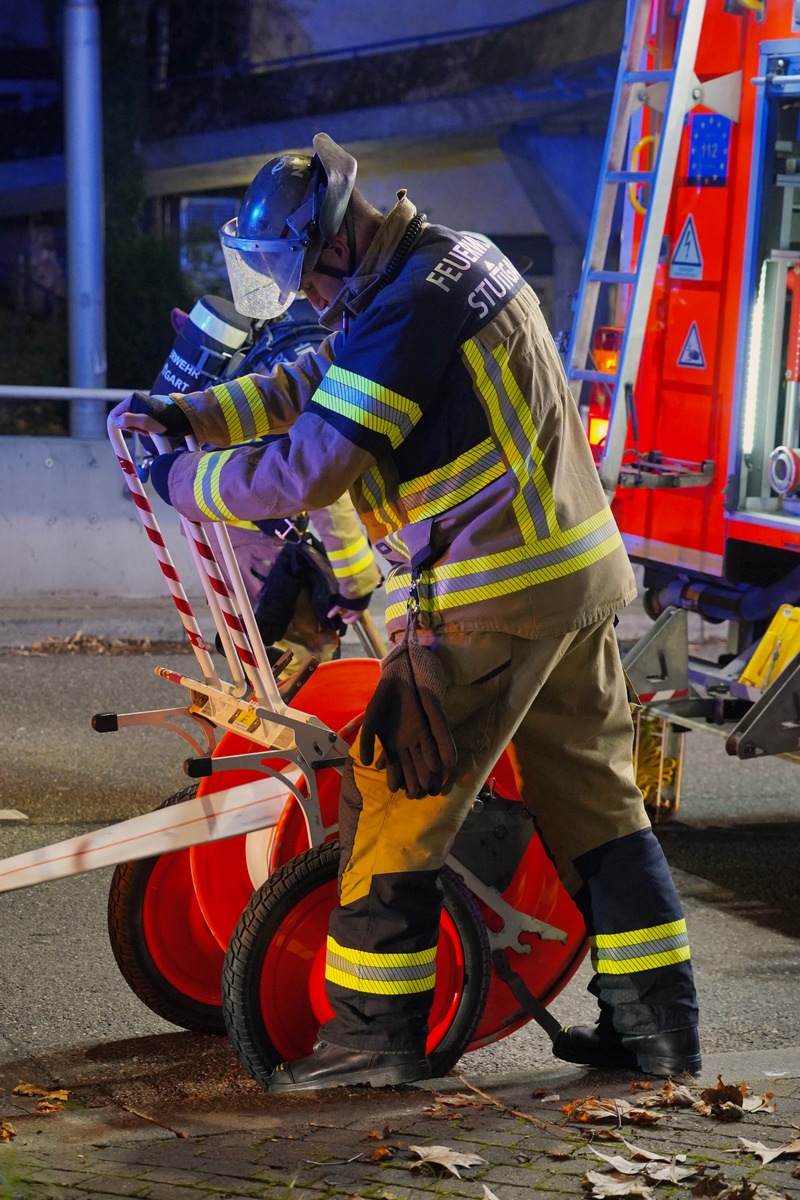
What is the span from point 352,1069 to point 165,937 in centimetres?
82

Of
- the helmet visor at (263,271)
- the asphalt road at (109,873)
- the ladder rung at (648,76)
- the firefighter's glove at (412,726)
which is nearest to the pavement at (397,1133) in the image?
the asphalt road at (109,873)

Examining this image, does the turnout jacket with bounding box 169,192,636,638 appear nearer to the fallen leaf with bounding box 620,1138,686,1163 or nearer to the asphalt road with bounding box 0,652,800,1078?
the fallen leaf with bounding box 620,1138,686,1163

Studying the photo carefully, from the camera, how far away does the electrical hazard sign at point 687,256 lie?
5.75m

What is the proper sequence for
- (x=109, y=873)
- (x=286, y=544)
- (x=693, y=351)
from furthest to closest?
(x=286, y=544) < (x=693, y=351) < (x=109, y=873)

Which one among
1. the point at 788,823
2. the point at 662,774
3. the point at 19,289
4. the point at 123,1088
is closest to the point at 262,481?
the point at 123,1088

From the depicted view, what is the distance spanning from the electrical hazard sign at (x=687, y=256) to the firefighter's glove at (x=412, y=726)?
286 centimetres

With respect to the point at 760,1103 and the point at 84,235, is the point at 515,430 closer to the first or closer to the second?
the point at 760,1103

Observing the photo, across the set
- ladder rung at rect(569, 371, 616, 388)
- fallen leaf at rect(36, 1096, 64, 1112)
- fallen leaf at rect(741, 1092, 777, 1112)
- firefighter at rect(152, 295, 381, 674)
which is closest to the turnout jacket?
fallen leaf at rect(741, 1092, 777, 1112)

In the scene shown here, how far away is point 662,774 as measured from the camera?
→ 5977mm

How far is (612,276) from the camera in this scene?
576 centimetres

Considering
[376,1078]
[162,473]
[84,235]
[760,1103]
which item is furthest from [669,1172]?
[84,235]

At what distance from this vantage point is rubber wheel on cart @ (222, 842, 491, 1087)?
3488mm

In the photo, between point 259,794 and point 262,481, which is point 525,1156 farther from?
point 262,481

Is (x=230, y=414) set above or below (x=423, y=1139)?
above
